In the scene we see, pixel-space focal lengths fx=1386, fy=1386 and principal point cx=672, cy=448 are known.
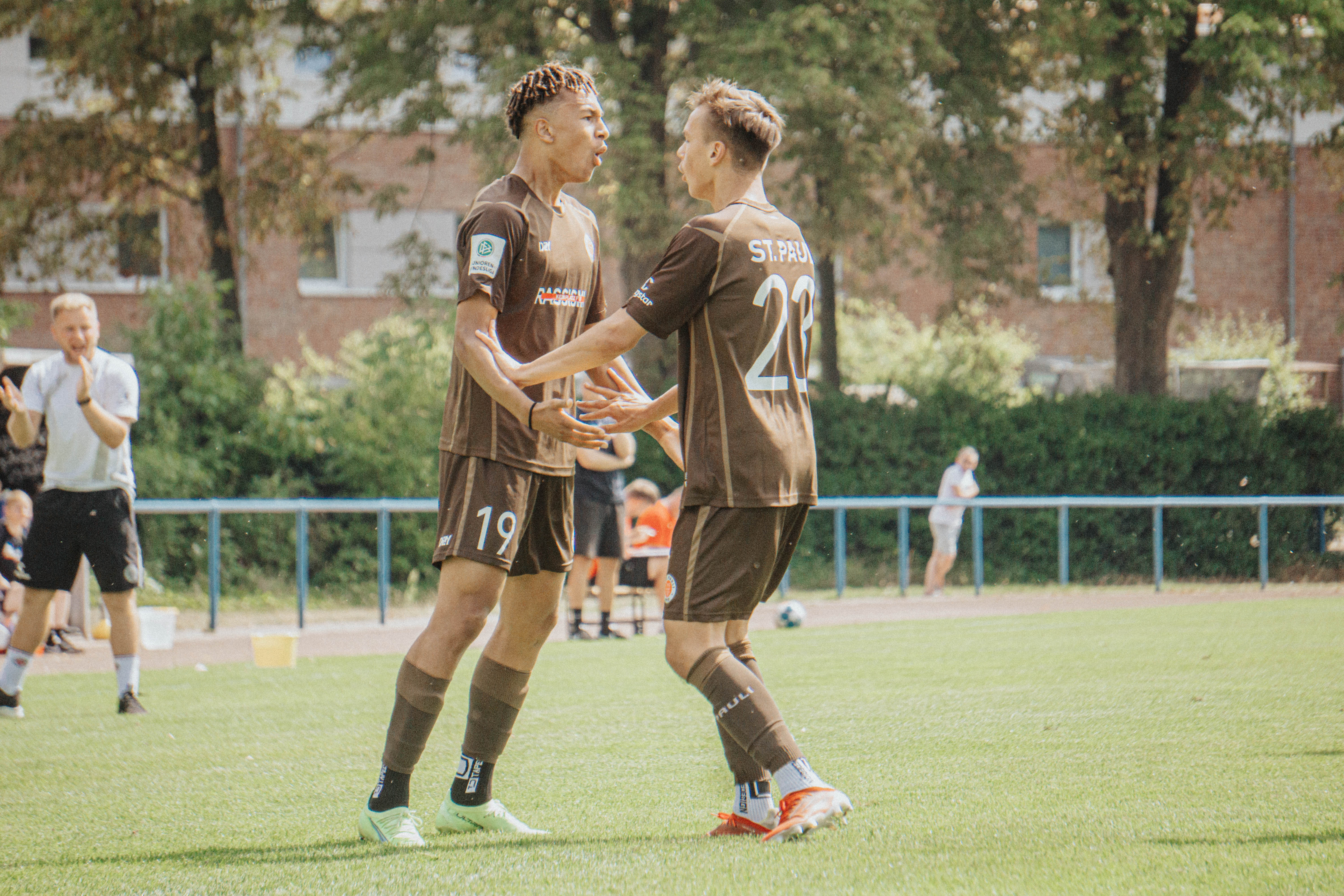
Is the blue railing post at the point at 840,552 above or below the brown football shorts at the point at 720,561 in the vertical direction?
below

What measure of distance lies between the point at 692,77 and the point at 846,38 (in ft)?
6.86

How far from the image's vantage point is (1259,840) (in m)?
3.66

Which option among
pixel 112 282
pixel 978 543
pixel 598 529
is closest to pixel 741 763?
pixel 598 529

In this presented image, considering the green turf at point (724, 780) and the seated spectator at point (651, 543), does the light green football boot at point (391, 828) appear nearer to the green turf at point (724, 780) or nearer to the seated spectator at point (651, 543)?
the green turf at point (724, 780)

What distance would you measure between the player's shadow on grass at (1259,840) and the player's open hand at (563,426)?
1892 millimetres

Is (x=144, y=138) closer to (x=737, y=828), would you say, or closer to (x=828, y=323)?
(x=828, y=323)

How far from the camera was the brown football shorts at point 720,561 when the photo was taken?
3.87 m

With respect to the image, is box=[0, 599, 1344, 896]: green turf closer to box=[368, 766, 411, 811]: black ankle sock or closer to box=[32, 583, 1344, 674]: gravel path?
box=[368, 766, 411, 811]: black ankle sock

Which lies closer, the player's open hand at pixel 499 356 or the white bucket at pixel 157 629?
the player's open hand at pixel 499 356

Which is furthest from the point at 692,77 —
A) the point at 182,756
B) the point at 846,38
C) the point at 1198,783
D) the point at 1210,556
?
the point at 1198,783

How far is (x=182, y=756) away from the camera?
604 cm

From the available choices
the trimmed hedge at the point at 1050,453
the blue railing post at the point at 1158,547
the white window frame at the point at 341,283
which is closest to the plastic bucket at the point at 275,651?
the trimmed hedge at the point at 1050,453

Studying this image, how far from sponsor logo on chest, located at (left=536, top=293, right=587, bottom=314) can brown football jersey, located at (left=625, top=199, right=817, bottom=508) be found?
0.52 metres

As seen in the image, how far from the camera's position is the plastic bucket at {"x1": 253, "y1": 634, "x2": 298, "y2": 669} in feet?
32.8
